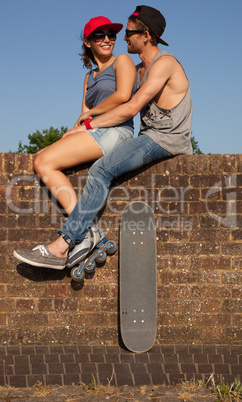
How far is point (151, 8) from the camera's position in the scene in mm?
5020

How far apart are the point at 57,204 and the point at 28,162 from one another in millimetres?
481

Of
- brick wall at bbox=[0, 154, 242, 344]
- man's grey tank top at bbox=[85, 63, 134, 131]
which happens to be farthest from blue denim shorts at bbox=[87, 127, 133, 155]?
brick wall at bbox=[0, 154, 242, 344]

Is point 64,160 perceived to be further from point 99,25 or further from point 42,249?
point 99,25

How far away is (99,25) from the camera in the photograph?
4898 mm

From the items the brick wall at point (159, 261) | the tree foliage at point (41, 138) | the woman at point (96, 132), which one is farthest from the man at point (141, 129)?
the tree foliage at point (41, 138)

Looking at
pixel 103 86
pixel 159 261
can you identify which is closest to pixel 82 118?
pixel 103 86

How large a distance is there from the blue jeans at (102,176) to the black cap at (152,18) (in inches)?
40.5

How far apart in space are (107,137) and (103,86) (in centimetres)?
51

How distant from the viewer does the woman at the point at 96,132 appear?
Answer: 487 cm

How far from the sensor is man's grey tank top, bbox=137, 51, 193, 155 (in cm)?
495

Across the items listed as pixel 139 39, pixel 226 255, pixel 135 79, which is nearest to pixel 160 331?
pixel 226 255

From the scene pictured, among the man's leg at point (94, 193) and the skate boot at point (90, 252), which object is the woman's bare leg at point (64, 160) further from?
the skate boot at point (90, 252)

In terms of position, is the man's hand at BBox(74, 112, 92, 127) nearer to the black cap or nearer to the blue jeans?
the blue jeans

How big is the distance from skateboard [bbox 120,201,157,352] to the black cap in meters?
1.62
